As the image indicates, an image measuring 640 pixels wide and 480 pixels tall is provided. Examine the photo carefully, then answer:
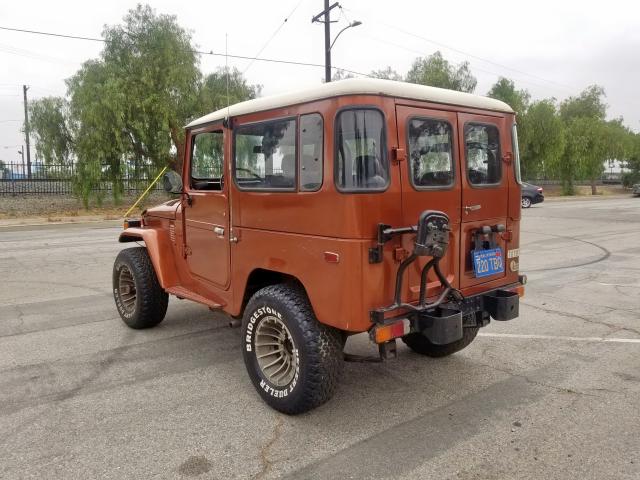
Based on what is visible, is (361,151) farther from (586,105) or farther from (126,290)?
(586,105)

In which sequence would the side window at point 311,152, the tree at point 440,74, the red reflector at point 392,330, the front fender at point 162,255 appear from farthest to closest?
the tree at point 440,74
the front fender at point 162,255
the side window at point 311,152
the red reflector at point 392,330

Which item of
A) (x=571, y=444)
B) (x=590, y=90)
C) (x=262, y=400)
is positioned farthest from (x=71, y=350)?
(x=590, y=90)

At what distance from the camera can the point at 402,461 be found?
3.07m

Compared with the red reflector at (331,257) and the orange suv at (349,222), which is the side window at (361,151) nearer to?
the orange suv at (349,222)

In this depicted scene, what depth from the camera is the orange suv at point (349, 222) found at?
325 centimetres

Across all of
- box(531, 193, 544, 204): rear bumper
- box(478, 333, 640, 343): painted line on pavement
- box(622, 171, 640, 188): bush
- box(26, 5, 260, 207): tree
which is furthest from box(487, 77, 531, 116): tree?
box(478, 333, 640, 343): painted line on pavement

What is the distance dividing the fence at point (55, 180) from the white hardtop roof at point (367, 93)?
21440mm

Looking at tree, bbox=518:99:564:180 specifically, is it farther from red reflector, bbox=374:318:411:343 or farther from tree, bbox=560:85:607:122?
red reflector, bbox=374:318:411:343

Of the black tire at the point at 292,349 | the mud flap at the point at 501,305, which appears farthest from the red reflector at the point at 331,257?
the mud flap at the point at 501,305

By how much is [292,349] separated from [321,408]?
52 cm

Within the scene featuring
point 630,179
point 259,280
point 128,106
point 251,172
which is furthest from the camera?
point 630,179

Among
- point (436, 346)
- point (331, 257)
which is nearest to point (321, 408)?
point (331, 257)

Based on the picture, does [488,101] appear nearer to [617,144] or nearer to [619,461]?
[619,461]

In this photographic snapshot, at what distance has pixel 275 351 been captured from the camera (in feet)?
12.5
